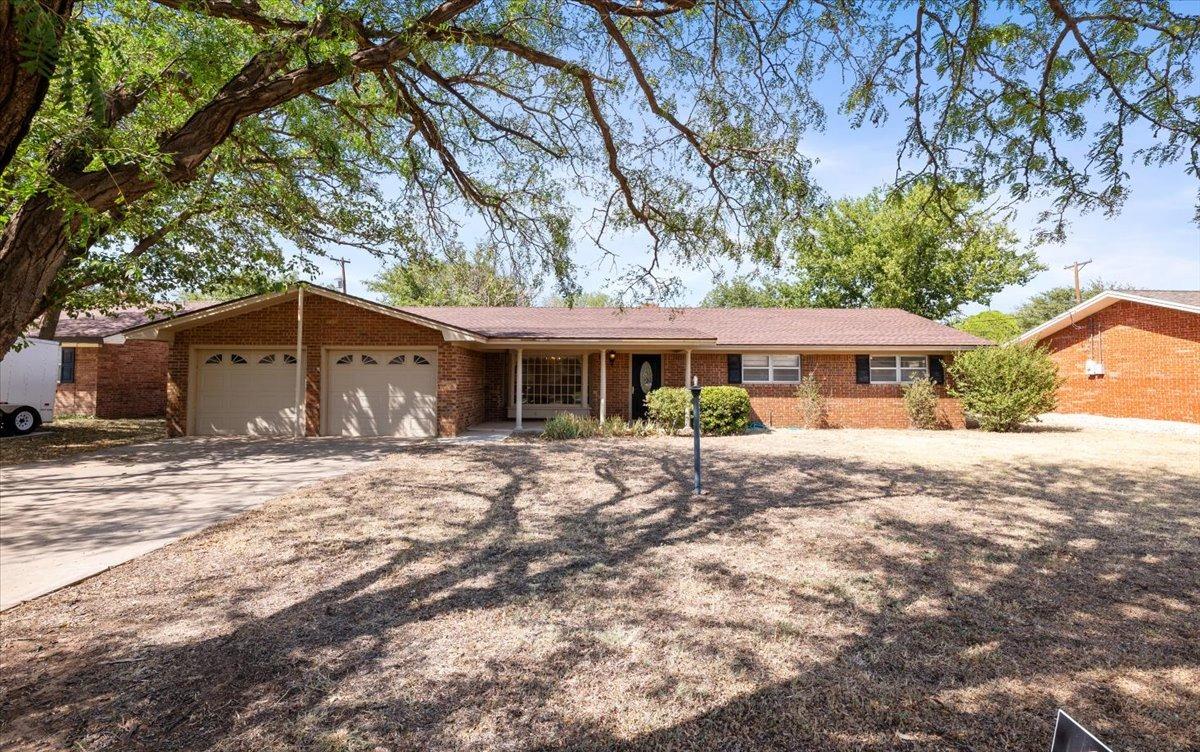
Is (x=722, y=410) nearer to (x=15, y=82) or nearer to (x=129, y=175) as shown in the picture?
(x=129, y=175)

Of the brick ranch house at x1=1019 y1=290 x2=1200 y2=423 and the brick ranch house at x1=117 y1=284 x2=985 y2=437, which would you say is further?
the brick ranch house at x1=1019 y1=290 x2=1200 y2=423

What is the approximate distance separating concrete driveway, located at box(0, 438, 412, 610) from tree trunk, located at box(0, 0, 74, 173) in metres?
3.54

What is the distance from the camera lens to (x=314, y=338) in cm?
1291

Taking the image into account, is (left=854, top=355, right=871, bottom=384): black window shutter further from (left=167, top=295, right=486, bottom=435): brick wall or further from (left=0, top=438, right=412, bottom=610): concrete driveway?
(left=0, top=438, right=412, bottom=610): concrete driveway

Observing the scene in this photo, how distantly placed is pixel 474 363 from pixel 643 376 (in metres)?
5.04

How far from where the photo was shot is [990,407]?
14.5 m

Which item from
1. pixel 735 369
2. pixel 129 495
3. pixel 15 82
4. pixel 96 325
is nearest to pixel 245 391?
pixel 129 495

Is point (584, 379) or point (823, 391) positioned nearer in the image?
point (823, 391)

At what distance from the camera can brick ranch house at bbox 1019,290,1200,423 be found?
16.0 meters

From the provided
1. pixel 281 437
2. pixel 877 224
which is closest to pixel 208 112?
pixel 281 437

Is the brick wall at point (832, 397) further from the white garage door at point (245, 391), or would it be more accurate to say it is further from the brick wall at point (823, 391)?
the white garage door at point (245, 391)

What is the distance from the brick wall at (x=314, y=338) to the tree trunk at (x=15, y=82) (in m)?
10.9

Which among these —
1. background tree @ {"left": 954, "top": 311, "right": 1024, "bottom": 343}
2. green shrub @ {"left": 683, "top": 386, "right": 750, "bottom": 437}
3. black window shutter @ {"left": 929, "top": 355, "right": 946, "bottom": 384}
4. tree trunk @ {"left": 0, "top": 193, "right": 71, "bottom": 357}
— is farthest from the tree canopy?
tree trunk @ {"left": 0, "top": 193, "right": 71, "bottom": 357}

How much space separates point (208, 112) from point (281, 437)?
37.2ft
